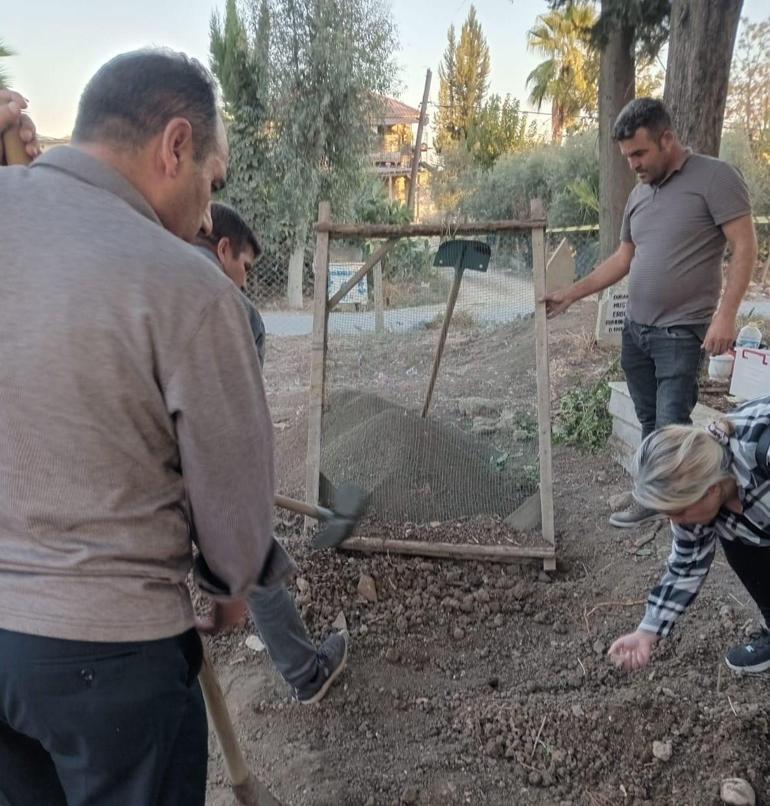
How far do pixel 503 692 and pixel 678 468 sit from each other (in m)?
1.10

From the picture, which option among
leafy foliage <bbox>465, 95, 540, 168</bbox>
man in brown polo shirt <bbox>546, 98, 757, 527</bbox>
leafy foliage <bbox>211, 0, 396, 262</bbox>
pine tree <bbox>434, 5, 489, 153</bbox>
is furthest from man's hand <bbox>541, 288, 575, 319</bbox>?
pine tree <bbox>434, 5, 489, 153</bbox>

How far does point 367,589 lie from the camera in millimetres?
2830

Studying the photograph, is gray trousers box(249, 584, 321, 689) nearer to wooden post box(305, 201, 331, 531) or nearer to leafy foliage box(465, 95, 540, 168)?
wooden post box(305, 201, 331, 531)

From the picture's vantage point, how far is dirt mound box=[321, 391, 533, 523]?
3.41 meters

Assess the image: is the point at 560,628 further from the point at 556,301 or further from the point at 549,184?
the point at 549,184

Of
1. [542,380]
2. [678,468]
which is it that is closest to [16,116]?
[678,468]

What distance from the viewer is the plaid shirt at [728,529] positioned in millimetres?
1844

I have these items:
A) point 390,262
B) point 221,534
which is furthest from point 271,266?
point 221,534

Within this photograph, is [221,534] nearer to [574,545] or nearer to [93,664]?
[93,664]

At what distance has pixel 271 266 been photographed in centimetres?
1138

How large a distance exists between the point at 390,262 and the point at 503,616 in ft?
8.58

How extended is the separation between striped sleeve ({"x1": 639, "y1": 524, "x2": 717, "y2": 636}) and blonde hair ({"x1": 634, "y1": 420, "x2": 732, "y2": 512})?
0.22 m

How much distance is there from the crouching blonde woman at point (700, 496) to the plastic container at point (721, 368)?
8.80 ft

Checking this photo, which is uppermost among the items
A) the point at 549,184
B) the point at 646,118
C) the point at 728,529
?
the point at 549,184
